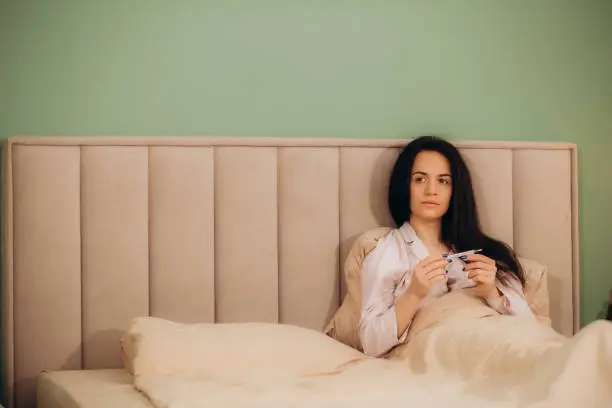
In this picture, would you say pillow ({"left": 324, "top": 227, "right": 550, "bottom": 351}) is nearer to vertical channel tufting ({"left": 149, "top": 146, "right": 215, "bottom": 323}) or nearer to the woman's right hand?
the woman's right hand

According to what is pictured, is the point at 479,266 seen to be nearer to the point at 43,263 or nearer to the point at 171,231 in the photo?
the point at 171,231

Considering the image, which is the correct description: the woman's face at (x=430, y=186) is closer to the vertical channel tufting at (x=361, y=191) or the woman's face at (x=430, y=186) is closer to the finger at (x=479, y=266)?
the vertical channel tufting at (x=361, y=191)

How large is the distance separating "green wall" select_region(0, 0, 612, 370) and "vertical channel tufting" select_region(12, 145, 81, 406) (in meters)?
0.13

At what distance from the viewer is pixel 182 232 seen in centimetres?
255

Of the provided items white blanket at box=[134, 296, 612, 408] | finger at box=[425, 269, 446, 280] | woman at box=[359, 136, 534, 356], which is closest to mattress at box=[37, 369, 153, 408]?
white blanket at box=[134, 296, 612, 408]

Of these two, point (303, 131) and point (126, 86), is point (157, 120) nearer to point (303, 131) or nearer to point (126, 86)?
point (126, 86)

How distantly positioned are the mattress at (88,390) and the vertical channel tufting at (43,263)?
0.32 feet

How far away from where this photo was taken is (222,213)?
2.58 m

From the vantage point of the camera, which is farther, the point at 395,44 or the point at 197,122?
the point at 395,44

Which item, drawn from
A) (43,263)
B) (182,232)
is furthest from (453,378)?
(43,263)

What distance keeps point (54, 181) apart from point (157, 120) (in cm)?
35

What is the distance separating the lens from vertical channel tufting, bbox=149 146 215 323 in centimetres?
253

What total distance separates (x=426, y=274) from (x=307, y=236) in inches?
18.1

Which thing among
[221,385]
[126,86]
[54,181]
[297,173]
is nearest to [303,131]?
[297,173]
